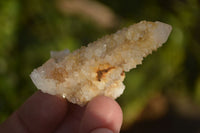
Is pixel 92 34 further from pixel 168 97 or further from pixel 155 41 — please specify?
pixel 155 41

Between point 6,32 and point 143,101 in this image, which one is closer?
point 6,32

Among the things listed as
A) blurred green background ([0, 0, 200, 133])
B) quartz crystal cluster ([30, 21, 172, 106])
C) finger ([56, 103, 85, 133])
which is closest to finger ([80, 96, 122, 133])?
quartz crystal cluster ([30, 21, 172, 106])

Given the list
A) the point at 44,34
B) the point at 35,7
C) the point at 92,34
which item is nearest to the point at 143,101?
the point at 92,34

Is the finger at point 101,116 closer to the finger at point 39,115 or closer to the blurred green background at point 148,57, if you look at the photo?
the finger at point 39,115

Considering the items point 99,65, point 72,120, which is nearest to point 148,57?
point 72,120

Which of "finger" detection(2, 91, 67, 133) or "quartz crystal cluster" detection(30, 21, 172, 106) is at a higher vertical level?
"quartz crystal cluster" detection(30, 21, 172, 106)

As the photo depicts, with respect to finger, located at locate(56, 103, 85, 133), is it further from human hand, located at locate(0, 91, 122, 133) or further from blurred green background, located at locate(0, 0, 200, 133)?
blurred green background, located at locate(0, 0, 200, 133)

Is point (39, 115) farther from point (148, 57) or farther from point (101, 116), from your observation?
point (148, 57)
